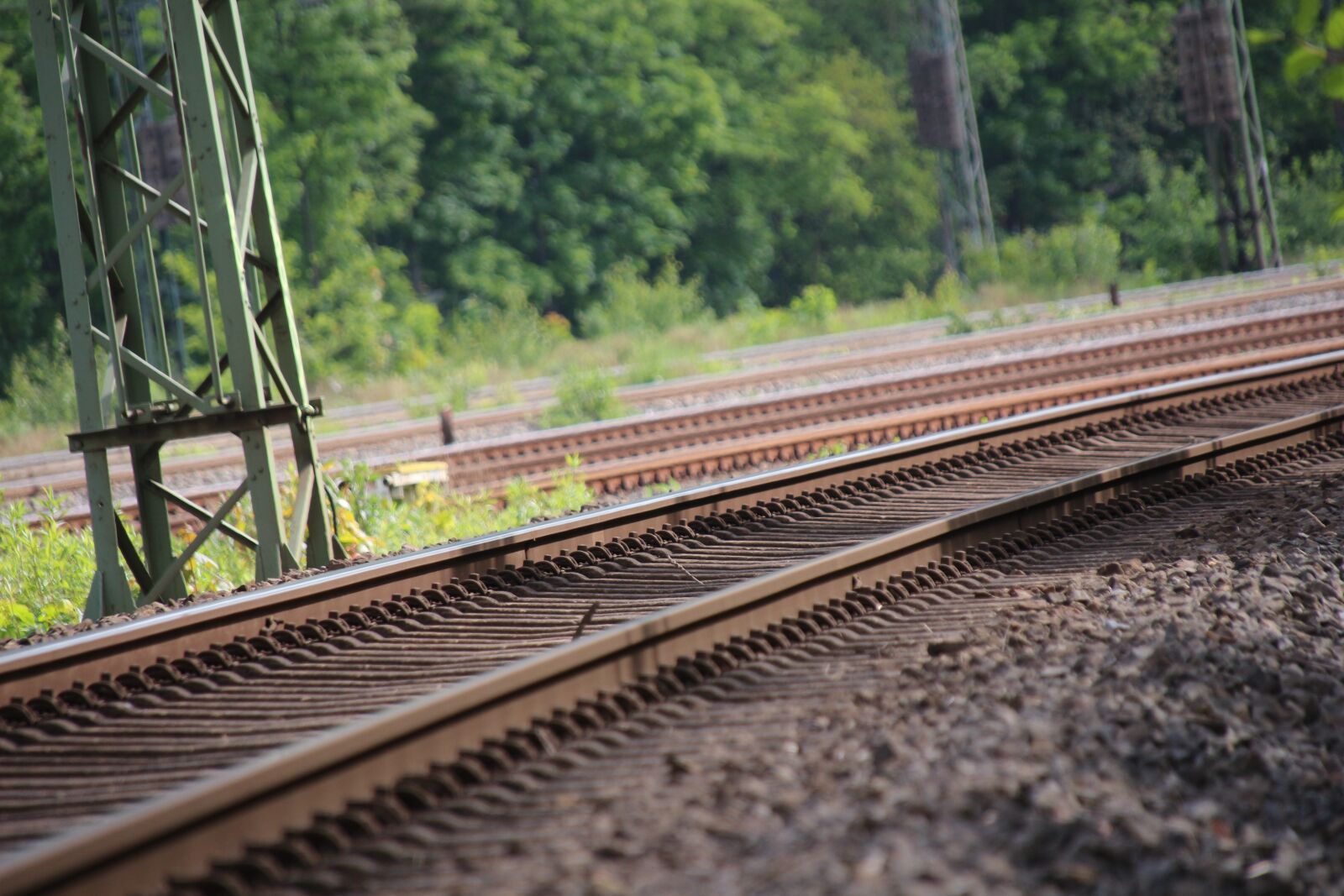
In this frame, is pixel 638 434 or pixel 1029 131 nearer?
pixel 638 434

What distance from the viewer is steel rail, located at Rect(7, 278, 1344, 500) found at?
1430 cm

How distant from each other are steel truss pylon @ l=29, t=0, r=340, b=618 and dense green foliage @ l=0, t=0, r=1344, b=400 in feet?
46.7

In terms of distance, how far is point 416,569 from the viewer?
561 cm

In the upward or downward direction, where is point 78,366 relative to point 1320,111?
downward

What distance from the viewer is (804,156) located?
38031 mm

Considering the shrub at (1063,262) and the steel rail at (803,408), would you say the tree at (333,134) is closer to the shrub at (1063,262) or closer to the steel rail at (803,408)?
the shrub at (1063,262)

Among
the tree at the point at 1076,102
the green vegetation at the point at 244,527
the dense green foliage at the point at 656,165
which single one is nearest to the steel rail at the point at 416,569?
the green vegetation at the point at 244,527

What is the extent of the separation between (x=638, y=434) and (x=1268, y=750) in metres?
9.06

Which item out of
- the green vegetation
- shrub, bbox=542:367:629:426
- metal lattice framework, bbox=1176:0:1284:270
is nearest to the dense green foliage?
metal lattice framework, bbox=1176:0:1284:270

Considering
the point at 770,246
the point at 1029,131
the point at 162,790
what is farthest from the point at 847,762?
the point at 1029,131

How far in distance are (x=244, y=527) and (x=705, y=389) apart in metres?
8.26

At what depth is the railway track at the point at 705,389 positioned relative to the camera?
38.3 feet

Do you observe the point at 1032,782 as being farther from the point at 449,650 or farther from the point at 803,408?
the point at 803,408

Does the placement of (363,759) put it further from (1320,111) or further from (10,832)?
(1320,111)
